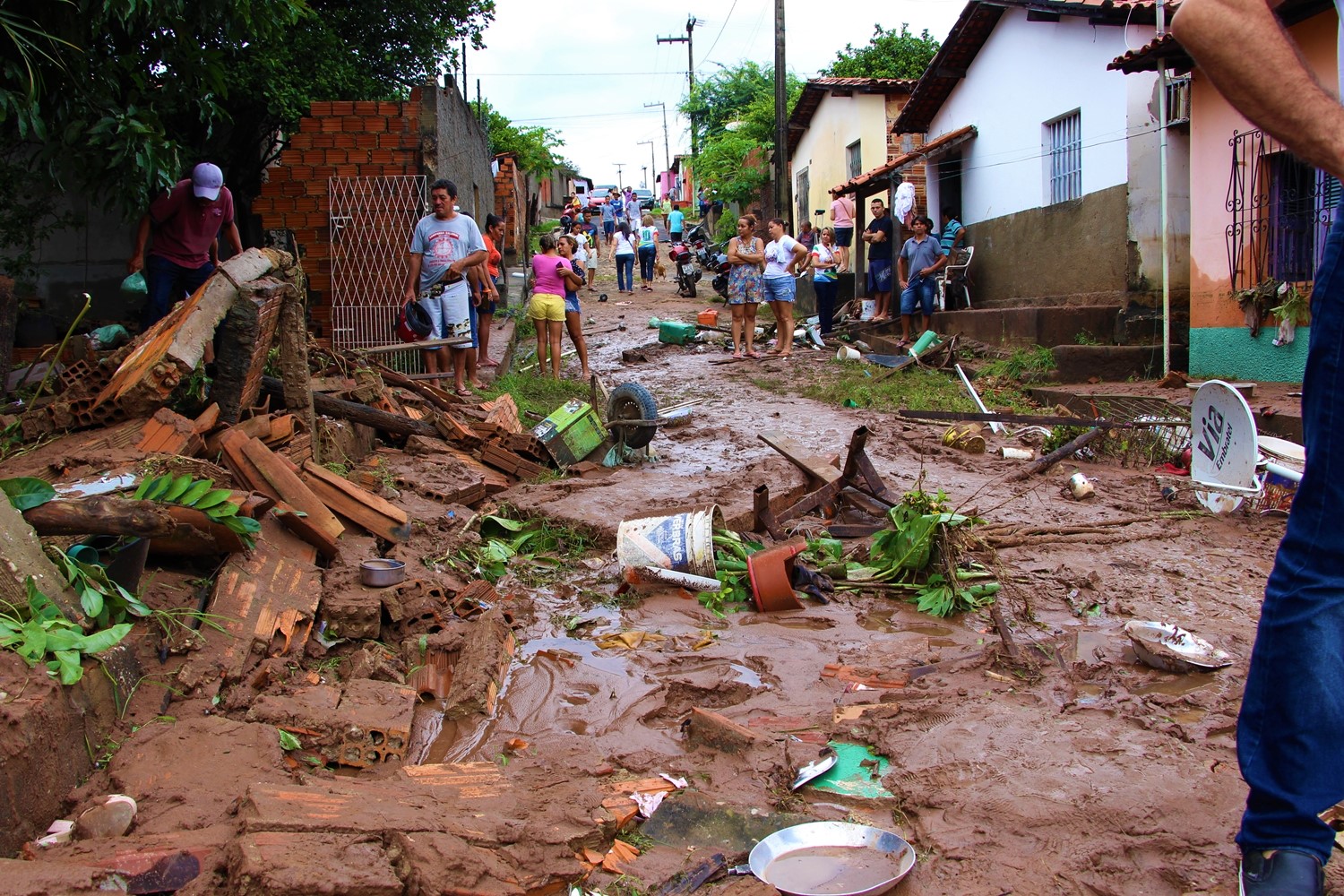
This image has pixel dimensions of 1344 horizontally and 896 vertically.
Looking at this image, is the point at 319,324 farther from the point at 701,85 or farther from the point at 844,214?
the point at 701,85

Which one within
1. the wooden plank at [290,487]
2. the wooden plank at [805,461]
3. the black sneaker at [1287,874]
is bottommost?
the black sneaker at [1287,874]

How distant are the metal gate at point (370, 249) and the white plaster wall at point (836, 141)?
39.5 ft

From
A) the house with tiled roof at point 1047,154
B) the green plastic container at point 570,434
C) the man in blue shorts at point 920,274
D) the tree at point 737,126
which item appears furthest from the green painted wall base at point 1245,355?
the tree at point 737,126

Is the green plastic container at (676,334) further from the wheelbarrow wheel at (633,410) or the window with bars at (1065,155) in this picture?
the wheelbarrow wheel at (633,410)

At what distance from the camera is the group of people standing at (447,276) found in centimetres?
852

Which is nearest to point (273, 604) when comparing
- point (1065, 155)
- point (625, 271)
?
point (1065, 155)

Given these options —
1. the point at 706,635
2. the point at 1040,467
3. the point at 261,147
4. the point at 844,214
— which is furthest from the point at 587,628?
the point at 844,214

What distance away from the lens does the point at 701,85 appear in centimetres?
3509

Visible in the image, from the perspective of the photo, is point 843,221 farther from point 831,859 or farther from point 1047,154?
point 831,859

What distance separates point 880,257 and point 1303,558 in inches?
581

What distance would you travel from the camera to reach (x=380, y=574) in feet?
13.3

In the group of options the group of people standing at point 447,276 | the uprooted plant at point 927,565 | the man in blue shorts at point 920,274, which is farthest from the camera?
the man in blue shorts at point 920,274

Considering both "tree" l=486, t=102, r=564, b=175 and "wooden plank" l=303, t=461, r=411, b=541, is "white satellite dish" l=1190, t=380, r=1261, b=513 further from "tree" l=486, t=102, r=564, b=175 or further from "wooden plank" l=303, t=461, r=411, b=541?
"tree" l=486, t=102, r=564, b=175

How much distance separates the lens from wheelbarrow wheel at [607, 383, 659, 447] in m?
7.13
